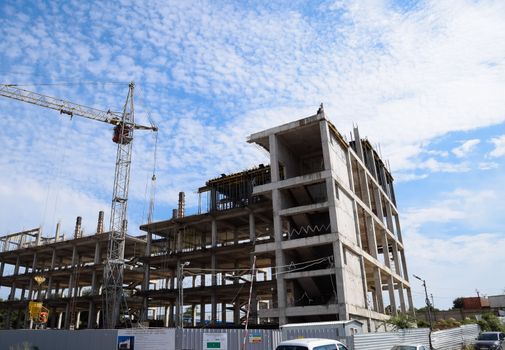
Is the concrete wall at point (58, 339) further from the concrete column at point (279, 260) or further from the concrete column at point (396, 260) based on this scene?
the concrete column at point (396, 260)

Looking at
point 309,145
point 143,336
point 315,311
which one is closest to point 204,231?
point 309,145

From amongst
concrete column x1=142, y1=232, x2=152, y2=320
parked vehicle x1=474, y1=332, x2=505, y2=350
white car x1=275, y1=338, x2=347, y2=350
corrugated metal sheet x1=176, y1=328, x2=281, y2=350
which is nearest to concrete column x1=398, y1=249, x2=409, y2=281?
parked vehicle x1=474, y1=332, x2=505, y2=350

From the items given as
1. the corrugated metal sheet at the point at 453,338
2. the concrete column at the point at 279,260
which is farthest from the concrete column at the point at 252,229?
the corrugated metal sheet at the point at 453,338

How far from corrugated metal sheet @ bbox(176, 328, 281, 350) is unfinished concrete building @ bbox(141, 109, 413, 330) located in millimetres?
10989

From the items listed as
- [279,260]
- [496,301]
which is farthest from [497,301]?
[279,260]

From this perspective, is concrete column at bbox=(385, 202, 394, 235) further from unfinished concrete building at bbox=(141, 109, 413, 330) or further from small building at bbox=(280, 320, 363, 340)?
small building at bbox=(280, 320, 363, 340)

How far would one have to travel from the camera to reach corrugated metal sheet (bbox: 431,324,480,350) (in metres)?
33.8

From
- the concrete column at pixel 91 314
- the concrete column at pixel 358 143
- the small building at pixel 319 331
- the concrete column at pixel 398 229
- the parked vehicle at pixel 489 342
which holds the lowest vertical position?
the parked vehicle at pixel 489 342

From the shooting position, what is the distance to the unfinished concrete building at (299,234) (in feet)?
134

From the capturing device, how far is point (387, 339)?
26.0 meters

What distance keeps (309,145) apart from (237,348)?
31.4 m

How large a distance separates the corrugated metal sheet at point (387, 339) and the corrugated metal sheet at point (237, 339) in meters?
4.71

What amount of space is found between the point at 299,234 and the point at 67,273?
49235 mm

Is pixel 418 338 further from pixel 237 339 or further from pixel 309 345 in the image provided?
pixel 309 345
